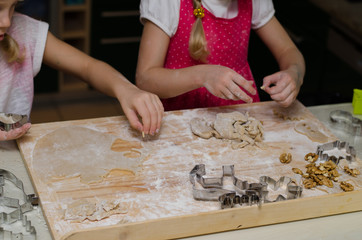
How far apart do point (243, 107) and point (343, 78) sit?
85.7 inches

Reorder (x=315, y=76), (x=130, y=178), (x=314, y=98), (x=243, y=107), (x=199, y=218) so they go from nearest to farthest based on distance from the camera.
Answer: (x=199, y=218), (x=130, y=178), (x=243, y=107), (x=314, y=98), (x=315, y=76)

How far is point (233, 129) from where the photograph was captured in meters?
1.42

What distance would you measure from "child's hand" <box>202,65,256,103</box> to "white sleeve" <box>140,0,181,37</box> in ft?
0.84

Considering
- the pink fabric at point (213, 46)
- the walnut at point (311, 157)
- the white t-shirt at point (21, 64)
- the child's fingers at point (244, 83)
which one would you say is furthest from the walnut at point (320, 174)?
the white t-shirt at point (21, 64)

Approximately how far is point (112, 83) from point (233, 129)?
0.36 m

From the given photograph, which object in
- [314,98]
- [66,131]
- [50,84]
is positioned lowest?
[50,84]

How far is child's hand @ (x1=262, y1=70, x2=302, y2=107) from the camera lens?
59.6 inches

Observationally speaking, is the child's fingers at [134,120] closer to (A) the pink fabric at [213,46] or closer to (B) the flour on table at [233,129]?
(B) the flour on table at [233,129]

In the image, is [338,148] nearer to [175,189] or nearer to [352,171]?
[352,171]

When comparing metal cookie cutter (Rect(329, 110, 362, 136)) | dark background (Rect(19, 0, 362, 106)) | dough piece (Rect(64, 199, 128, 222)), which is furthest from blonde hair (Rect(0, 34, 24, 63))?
dark background (Rect(19, 0, 362, 106))

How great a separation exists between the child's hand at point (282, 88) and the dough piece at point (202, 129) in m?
0.19

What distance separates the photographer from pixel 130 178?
48.8 inches

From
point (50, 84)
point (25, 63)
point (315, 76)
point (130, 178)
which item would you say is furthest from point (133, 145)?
point (315, 76)

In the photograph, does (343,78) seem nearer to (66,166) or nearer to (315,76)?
(315,76)
